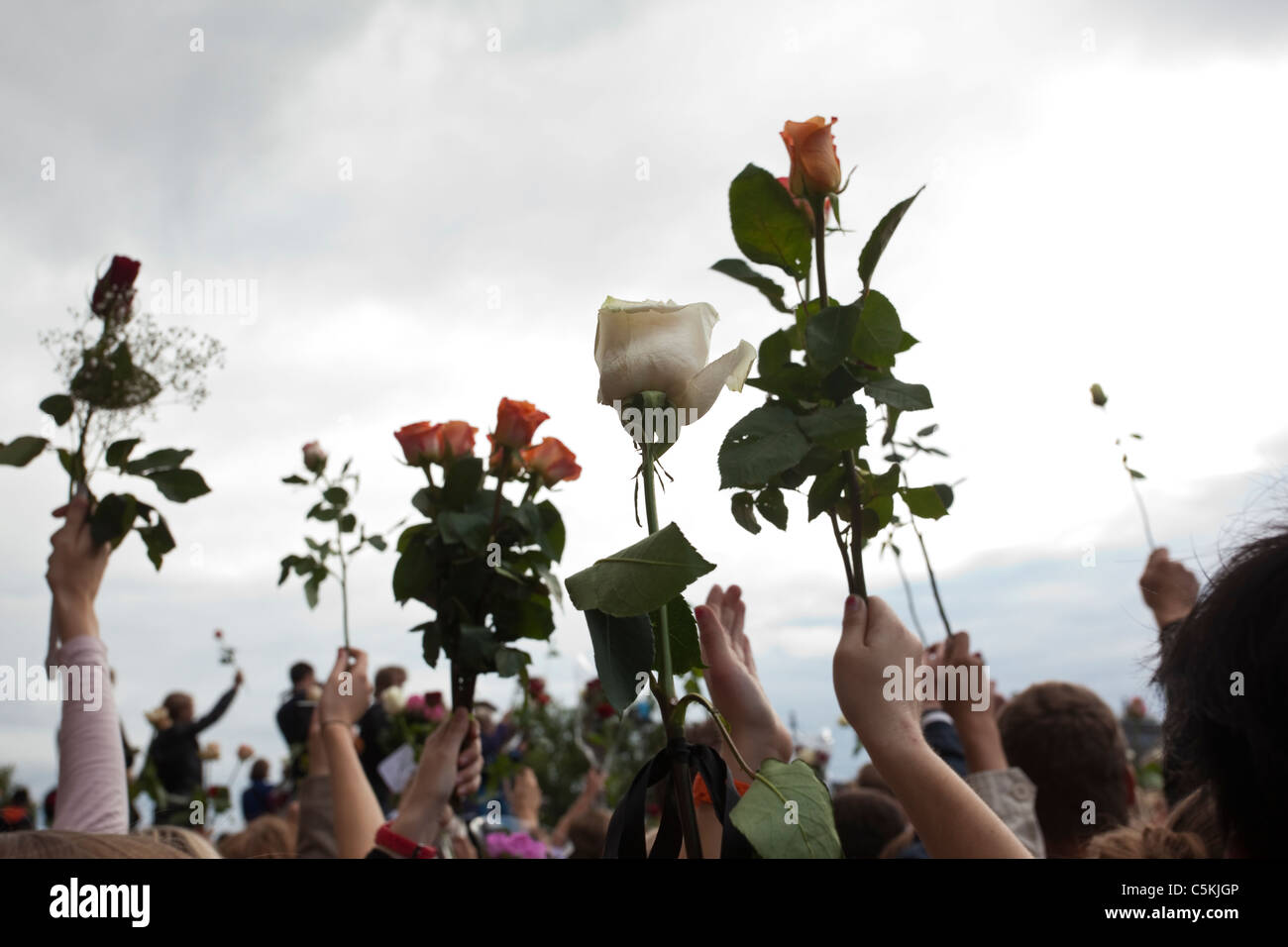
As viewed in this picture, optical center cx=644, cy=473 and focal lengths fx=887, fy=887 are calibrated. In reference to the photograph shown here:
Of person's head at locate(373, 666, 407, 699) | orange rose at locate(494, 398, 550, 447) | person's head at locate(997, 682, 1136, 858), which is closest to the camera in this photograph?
orange rose at locate(494, 398, 550, 447)

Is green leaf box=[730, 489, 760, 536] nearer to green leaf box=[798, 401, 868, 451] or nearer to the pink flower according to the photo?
green leaf box=[798, 401, 868, 451]

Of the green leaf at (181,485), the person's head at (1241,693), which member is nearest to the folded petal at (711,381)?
the person's head at (1241,693)

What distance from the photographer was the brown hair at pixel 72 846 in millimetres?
1193

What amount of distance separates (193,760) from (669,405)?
205 inches

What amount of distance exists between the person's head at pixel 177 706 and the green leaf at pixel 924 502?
5762 millimetres

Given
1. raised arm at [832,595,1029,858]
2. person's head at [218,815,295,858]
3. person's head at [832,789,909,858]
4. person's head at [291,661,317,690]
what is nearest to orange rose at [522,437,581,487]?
raised arm at [832,595,1029,858]

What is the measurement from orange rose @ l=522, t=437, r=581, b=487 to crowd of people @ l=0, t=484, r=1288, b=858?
43 centimetres

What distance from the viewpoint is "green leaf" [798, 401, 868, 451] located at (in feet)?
2.37

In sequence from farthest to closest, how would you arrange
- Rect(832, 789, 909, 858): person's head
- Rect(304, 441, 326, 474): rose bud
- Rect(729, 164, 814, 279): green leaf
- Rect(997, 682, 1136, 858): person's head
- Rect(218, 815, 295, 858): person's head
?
Rect(218, 815, 295, 858): person's head
Rect(832, 789, 909, 858): person's head
Rect(997, 682, 1136, 858): person's head
Rect(304, 441, 326, 474): rose bud
Rect(729, 164, 814, 279): green leaf

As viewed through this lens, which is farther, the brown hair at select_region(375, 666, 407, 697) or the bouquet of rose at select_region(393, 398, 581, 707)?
the brown hair at select_region(375, 666, 407, 697)

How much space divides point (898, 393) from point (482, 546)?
0.87 m

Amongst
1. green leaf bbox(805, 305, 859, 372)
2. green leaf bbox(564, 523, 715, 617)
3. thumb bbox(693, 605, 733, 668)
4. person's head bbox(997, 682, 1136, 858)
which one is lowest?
person's head bbox(997, 682, 1136, 858)
